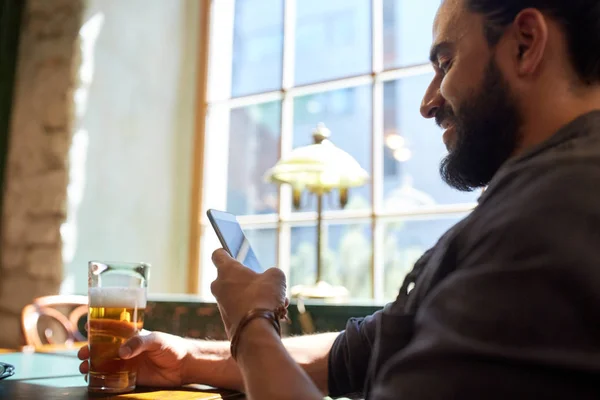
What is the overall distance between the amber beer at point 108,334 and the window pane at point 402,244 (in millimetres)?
1692

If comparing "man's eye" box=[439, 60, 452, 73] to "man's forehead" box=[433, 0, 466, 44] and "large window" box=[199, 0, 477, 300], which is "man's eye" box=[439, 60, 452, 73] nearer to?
"man's forehead" box=[433, 0, 466, 44]

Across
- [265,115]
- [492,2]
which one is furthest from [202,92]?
[492,2]

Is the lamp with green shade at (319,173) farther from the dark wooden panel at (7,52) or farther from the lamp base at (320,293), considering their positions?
the dark wooden panel at (7,52)

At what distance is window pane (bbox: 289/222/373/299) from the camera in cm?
248

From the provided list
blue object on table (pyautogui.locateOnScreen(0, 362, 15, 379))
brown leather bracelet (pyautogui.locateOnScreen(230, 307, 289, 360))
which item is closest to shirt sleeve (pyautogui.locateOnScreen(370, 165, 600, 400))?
brown leather bracelet (pyautogui.locateOnScreen(230, 307, 289, 360))

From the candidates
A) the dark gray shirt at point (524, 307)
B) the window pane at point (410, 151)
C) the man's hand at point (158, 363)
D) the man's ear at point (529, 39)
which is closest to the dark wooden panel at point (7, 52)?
the window pane at point (410, 151)

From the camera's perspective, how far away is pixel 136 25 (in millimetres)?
2766

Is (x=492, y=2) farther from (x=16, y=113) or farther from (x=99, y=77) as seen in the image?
(x=16, y=113)

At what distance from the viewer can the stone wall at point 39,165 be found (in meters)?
2.34

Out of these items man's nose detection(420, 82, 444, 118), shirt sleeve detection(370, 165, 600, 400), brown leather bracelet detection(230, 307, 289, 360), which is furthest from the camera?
man's nose detection(420, 82, 444, 118)

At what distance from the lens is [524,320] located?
19.8 inches

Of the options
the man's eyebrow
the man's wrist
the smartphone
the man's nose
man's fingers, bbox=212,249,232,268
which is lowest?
the man's wrist

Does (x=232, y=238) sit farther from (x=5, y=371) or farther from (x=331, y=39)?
(x=331, y=39)

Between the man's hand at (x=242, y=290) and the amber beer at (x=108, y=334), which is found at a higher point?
the man's hand at (x=242, y=290)
